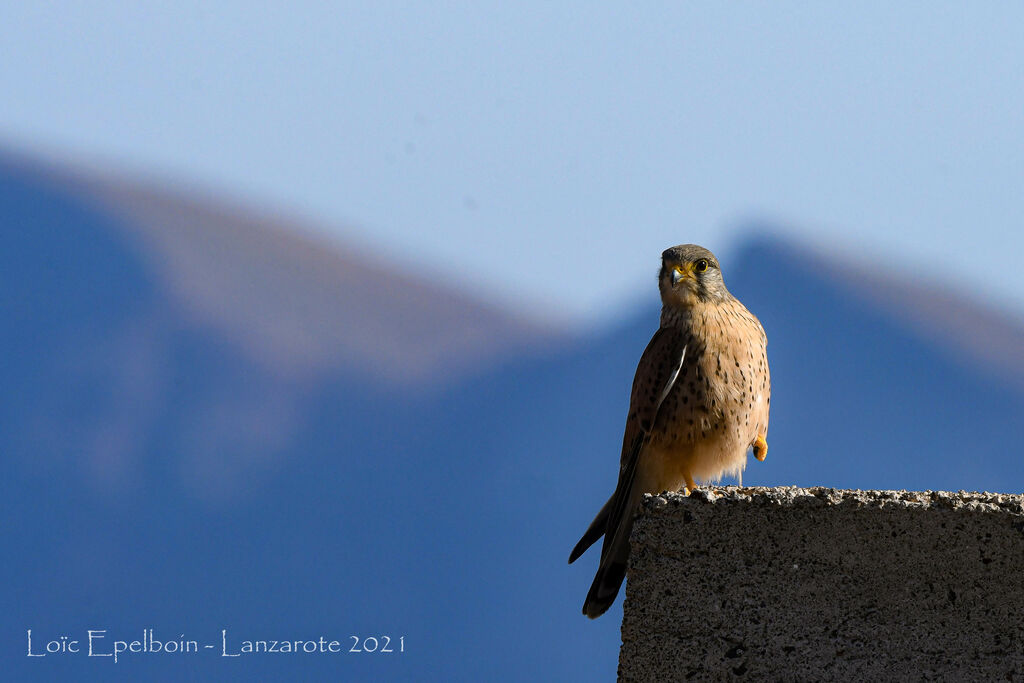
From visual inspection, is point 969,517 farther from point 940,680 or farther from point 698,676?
point 698,676

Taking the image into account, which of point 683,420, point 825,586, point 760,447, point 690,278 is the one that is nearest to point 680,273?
point 690,278

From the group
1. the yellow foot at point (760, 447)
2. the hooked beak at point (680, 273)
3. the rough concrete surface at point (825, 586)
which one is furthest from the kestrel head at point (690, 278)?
the rough concrete surface at point (825, 586)

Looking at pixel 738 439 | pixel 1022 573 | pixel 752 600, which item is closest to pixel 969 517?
pixel 1022 573

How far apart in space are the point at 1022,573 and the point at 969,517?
7.5 inches

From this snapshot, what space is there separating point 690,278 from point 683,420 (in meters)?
0.52

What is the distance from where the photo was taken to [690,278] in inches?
137

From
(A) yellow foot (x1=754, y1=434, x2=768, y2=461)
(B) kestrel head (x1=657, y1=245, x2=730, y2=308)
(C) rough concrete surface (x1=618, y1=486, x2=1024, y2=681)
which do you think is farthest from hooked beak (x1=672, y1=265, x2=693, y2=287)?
(C) rough concrete surface (x1=618, y1=486, x2=1024, y2=681)

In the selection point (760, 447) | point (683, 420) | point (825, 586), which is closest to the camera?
point (825, 586)

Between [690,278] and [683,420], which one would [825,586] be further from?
[690,278]

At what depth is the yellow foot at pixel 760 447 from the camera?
3428 millimetres

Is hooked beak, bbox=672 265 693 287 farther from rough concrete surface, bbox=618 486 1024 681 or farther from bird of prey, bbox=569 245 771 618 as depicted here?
rough concrete surface, bbox=618 486 1024 681

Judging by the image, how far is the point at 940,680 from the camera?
2.41m

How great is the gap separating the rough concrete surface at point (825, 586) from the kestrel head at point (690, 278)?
46.4 inches

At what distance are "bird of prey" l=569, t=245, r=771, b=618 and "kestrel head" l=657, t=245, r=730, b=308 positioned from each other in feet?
0.23
